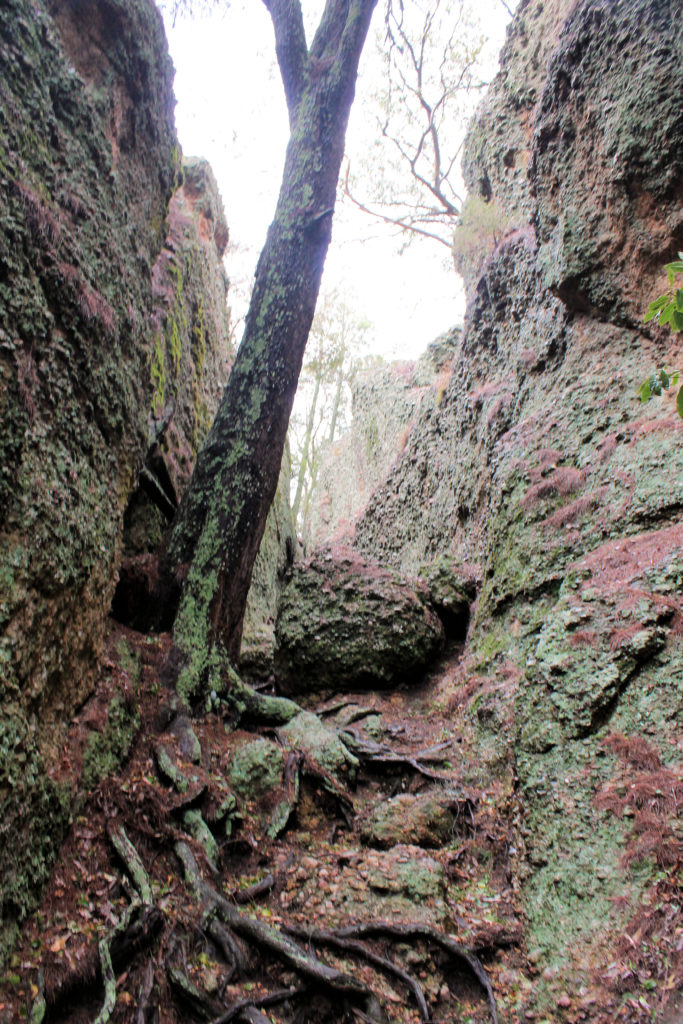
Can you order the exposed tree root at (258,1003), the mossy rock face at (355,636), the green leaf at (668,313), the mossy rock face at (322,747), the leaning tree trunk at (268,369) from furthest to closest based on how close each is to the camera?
the mossy rock face at (355,636) < the leaning tree trunk at (268,369) < the mossy rock face at (322,747) < the exposed tree root at (258,1003) < the green leaf at (668,313)

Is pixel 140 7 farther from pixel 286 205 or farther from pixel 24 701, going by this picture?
pixel 24 701

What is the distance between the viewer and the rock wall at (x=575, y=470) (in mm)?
A: 2736

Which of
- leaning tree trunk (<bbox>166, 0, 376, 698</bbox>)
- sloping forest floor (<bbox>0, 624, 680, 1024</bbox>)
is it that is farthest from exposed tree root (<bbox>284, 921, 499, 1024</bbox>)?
leaning tree trunk (<bbox>166, 0, 376, 698</bbox>)

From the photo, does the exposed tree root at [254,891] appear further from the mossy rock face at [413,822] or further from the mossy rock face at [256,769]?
the mossy rock face at [413,822]

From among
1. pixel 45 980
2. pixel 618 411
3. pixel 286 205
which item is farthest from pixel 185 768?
pixel 286 205

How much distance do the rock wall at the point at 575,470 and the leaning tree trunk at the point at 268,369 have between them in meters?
2.24

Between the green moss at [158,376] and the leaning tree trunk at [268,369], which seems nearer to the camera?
the leaning tree trunk at [268,369]

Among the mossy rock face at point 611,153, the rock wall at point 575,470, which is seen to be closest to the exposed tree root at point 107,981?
the rock wall at point 575,470

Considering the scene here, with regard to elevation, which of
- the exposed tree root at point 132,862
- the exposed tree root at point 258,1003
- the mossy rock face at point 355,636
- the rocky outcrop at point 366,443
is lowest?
the exposed tree root at point 258,1003

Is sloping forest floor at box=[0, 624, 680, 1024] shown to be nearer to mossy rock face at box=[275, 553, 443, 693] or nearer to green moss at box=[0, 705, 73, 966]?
green moss at box=[0, 705, 73, 966]

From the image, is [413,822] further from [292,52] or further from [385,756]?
[292,52]

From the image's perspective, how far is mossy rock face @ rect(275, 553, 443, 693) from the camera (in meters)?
5.99

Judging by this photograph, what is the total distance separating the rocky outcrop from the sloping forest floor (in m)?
12.3

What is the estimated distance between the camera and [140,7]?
4.27m
